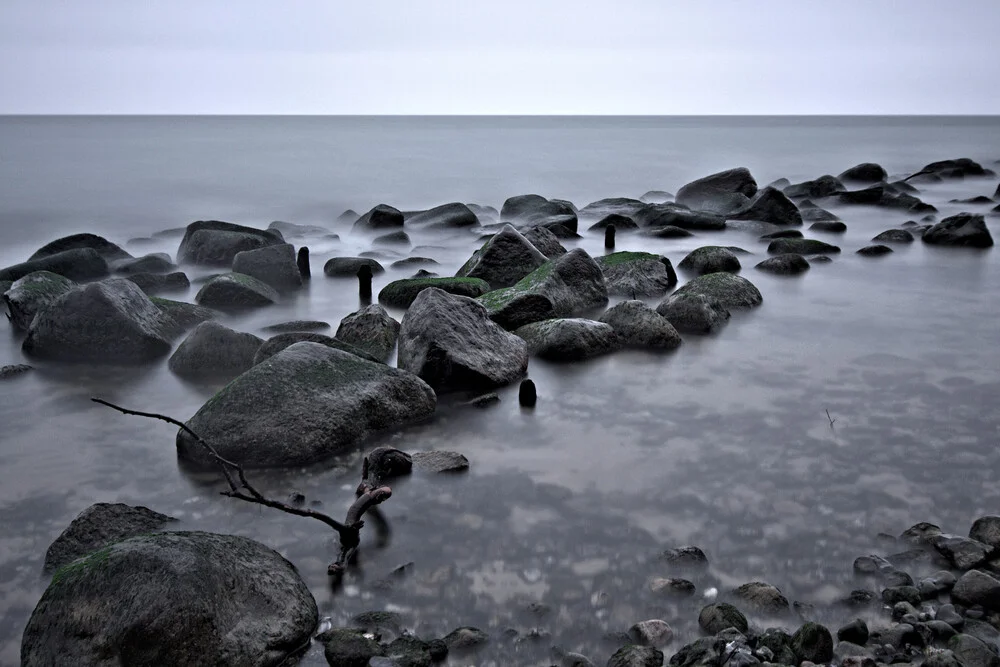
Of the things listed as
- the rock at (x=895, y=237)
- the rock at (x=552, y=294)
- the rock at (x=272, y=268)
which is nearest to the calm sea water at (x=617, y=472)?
the rock at (x=272, y=268)

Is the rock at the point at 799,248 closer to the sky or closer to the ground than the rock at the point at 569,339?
closer to the ground

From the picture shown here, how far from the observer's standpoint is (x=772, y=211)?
63.3ft

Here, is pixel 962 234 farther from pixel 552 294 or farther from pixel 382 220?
pixel 382 220

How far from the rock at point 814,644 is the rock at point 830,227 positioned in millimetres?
16044

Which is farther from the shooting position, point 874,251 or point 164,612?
point 874,251

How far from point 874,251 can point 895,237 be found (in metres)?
1.78

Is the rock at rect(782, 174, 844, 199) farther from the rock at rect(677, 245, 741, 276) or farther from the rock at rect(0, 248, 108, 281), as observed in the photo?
the rock at rect(0, 248, 108, 281)

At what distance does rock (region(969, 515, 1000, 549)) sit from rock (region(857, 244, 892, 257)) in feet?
37.3

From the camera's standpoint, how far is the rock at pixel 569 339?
8188mm

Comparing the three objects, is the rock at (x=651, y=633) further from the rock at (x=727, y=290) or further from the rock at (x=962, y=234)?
the rock at (x=962, y=234)

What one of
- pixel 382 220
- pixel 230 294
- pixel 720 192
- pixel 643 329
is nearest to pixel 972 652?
pixel 643 329

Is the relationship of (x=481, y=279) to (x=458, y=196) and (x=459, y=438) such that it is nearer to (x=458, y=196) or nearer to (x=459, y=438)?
(x=459, y=438)

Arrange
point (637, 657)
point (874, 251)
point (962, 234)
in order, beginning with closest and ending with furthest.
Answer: point (637, 657) → point (874, 251) → point (962, 234)

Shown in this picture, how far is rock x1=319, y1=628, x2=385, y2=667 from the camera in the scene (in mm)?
3660
